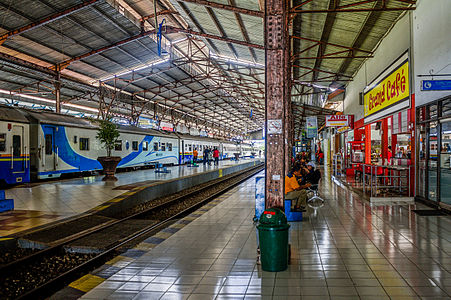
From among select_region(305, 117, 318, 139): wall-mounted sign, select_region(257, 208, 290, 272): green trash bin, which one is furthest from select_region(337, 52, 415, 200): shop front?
select_region(257, 208, 290, 272): green trash bin

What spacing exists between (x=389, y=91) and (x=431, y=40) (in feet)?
12.9

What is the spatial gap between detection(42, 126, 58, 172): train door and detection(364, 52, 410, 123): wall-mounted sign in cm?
1476

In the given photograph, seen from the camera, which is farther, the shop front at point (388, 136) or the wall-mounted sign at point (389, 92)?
the wall-mounted sign at point (389, 92)

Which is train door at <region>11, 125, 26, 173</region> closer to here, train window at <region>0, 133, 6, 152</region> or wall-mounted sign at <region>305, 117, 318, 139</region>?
train window at <region>0, 133, 6, 152</region>

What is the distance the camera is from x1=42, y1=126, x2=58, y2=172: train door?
14.6 meters

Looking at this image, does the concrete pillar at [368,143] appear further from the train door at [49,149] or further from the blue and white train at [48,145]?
the train door at [49,149]

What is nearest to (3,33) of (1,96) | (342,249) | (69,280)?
(1,96)

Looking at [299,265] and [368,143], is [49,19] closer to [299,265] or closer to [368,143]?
[299,265]

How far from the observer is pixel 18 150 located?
42.3ft

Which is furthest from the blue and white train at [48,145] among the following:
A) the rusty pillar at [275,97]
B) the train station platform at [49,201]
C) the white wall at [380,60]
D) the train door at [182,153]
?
the white wall at [380,60]

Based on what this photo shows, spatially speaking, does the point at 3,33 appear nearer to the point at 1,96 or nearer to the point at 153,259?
the point at 1,96

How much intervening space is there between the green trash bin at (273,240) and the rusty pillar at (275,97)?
101cm

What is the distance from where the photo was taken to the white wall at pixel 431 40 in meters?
8.17

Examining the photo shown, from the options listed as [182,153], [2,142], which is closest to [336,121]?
[2,142]
